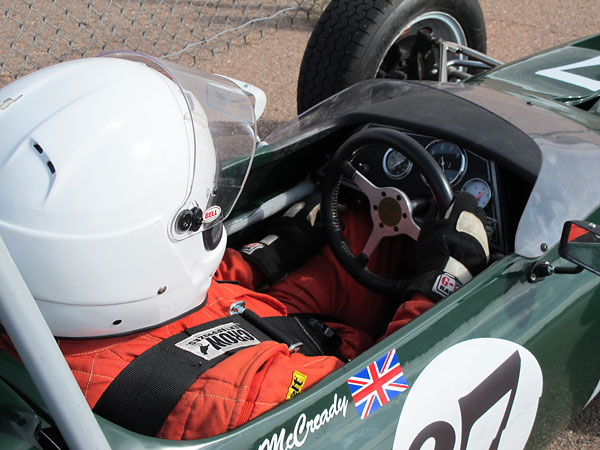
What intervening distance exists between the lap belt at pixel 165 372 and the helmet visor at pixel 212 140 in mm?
237

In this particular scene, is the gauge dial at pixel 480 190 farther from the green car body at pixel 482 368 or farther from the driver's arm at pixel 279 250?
the driver's arm at pixel 279 250

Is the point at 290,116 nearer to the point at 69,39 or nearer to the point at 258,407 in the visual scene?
the point at 69,39

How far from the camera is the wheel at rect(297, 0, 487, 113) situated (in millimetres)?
2971

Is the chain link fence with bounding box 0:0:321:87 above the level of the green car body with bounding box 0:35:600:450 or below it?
above

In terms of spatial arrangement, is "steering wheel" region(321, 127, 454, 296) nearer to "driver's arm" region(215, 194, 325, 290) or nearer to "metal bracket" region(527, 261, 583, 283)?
"driver's arm" region(215, 194, 325, 290)

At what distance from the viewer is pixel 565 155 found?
183 cm

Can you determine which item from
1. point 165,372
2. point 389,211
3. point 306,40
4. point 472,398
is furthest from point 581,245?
point 306,40

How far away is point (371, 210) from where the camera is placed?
6.51 ft

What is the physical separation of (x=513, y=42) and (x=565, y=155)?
3359 mm

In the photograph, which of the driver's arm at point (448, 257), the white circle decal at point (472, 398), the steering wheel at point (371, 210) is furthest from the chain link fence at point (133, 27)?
the white circle decal at point (472, 398)

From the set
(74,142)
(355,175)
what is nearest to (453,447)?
(355,175)

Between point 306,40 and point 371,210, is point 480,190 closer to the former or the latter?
point 371,210

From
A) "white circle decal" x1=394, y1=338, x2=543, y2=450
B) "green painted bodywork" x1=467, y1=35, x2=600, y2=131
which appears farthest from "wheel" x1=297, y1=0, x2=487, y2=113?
"white circle decal" x1=394, y1=338, x2=543, y2=450

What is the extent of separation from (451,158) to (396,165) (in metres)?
0.18
